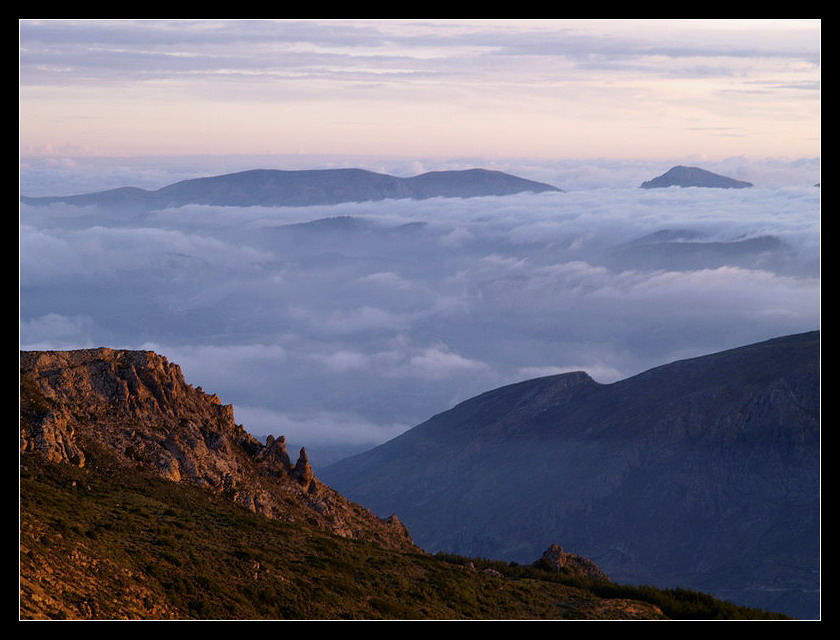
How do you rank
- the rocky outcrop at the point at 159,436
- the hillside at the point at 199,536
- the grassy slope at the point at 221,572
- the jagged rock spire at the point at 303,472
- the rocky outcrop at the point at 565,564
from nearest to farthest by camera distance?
the grassy slope at the point at 221,572
the hillside at the point at 199,536
the rocky outcrop at the point at 159,436
the rocky outcrop at the point at 565,564
the jagged rock spire at the point at 303,472

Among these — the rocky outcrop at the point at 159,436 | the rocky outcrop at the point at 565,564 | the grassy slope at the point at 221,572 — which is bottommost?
the rocky outcrop at the point at 565,564

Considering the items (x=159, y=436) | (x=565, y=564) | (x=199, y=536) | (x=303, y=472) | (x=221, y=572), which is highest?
(x=159, y=436)

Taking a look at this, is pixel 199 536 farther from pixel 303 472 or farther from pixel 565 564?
pixel 565 564

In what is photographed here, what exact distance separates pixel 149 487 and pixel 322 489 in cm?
1565

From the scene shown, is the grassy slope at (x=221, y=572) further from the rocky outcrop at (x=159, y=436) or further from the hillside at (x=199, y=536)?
the rocky outcrop at (x=159, y=436)

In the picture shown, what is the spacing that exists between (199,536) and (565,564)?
2411 cm

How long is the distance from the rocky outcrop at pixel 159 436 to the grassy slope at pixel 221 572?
1534 millimetres

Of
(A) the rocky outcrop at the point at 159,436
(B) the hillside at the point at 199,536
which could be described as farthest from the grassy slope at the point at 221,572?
(A) the rocky outcrop at the point at 159,436

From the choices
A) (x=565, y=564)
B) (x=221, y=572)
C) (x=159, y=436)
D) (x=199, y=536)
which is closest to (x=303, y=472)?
(x=159, y=436)

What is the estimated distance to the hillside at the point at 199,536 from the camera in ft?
124

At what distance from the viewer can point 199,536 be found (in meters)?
46.4

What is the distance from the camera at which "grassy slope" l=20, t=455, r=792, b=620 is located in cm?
3606

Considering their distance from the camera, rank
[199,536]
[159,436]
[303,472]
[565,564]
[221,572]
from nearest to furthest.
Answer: [221,572], [199,536], [159,436], [565,564], [303,472]
